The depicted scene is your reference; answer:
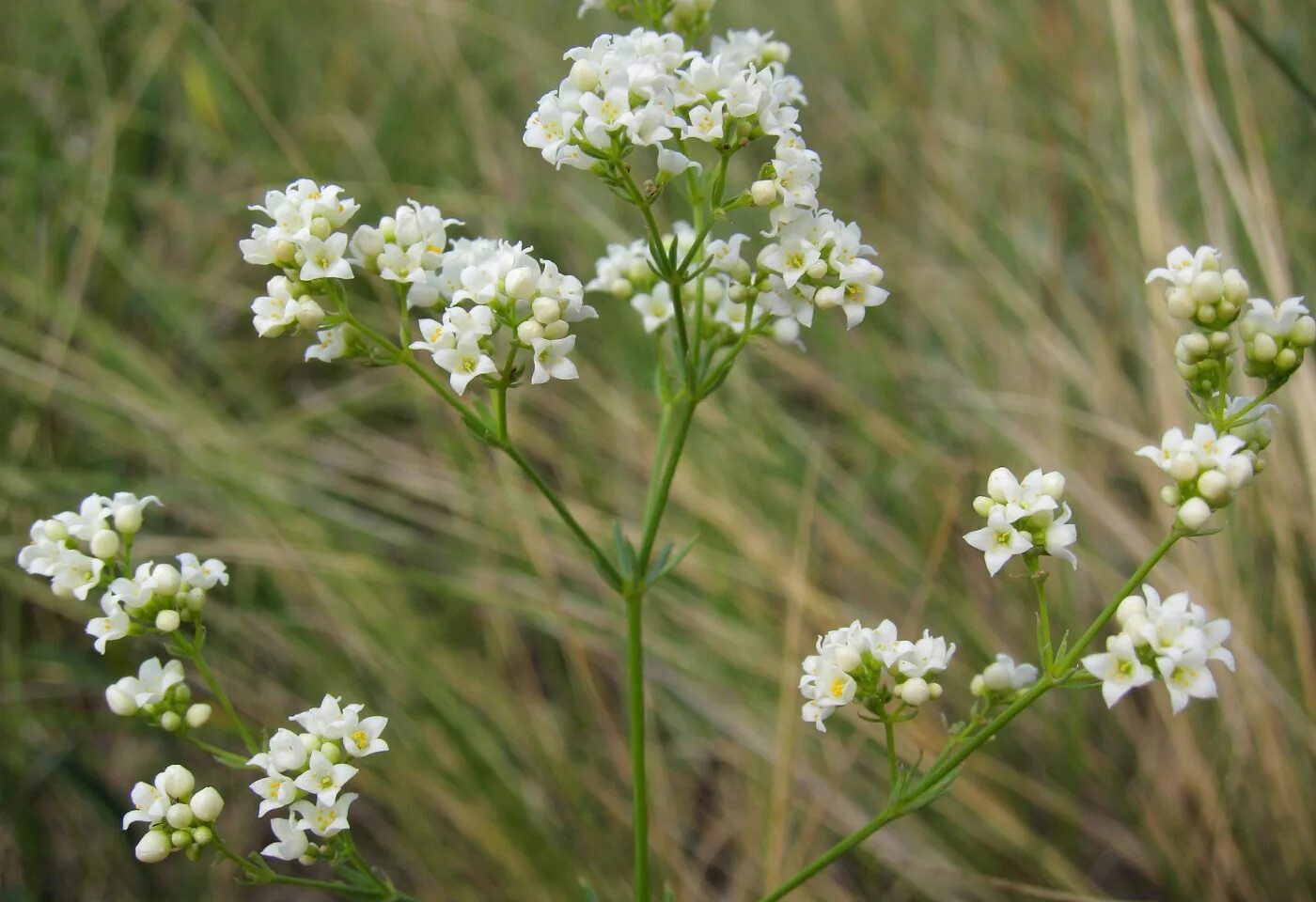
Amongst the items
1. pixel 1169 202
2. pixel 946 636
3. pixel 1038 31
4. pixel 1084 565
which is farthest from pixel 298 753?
pixel 1038 31

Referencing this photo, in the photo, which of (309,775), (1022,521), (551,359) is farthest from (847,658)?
(309,775)

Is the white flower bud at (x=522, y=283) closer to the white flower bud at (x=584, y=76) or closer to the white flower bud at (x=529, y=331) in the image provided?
the white flower bud at (x=529, y=331)

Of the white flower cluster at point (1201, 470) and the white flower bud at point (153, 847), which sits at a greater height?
the white flower cluster at point (1201, 470)

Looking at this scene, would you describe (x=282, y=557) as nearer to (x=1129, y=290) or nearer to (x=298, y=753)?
(x=298, y=753)

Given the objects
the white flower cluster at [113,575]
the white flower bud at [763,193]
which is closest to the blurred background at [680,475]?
the white flower cluster at [113,575]

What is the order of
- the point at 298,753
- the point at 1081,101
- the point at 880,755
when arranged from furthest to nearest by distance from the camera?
the point at 1081,101 < the point at 880,755 < the point at 298,753

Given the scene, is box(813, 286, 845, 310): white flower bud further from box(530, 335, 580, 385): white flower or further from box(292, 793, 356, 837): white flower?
box(292, 793, 356, 837): white flower
